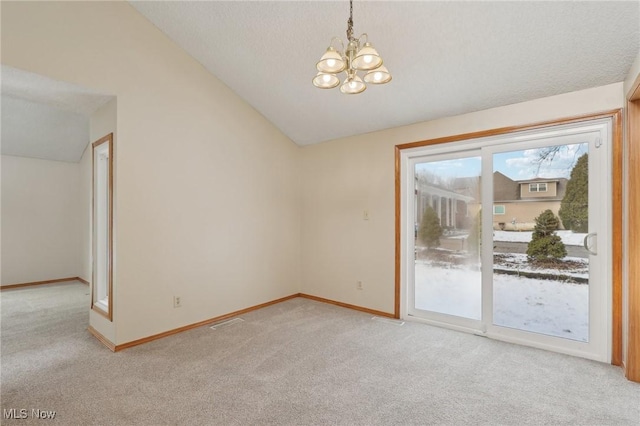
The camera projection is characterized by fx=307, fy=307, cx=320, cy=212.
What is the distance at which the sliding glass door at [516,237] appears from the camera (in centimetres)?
274

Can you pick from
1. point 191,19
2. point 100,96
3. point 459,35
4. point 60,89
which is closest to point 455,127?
point 459,35

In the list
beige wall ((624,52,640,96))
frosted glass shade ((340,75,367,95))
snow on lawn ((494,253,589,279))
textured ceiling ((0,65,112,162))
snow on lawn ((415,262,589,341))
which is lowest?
snow on lawn ((415,262,589,341))

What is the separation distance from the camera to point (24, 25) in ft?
7.82

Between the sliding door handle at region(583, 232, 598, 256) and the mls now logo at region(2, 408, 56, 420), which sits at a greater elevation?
the sliding door handle at region(583, 232, 598, 256)

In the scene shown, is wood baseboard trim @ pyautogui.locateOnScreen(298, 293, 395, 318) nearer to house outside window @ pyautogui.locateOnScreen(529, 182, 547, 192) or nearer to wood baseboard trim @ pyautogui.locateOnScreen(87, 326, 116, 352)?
house outside window @ pyautogui.locateOnScreen(529, 182, 547, 192)

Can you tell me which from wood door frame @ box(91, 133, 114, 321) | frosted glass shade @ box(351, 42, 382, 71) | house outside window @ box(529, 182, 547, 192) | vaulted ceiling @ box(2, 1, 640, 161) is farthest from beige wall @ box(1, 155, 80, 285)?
house outside window @ box(529, 182, 547, 192)

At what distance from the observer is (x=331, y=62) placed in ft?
6.28

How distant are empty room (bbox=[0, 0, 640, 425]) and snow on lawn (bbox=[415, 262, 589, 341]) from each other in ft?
0.07

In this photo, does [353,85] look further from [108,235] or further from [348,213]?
[108,235]

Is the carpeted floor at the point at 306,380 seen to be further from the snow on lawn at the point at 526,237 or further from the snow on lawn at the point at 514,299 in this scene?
the snow on lawn at the point at 526,237

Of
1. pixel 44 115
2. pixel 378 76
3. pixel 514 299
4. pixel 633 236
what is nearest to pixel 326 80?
pixel 378 76

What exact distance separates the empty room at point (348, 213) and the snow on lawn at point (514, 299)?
0.07 feet

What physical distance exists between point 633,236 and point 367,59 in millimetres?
2429

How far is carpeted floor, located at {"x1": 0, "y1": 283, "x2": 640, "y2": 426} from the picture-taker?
6.40 ft
